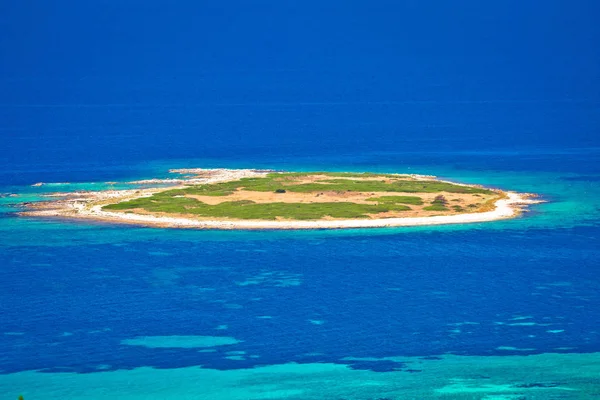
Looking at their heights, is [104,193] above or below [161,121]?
below

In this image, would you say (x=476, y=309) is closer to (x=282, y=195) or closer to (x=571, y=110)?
(x=282, y=195)

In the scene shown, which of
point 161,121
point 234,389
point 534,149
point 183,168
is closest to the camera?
point 234,389

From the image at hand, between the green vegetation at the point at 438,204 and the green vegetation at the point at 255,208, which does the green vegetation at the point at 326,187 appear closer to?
the green vegetation at the point at 255,208

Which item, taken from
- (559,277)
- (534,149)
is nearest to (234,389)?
(559,277)

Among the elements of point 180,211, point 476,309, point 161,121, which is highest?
point 161,121

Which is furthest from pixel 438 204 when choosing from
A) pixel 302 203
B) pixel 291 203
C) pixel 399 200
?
pixel 291 203

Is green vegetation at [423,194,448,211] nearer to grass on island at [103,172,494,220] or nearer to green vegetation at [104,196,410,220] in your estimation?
grass on island at [103,172,494,220]

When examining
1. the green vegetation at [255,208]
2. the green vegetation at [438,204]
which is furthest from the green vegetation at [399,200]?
the green vegetation at [255,208]
